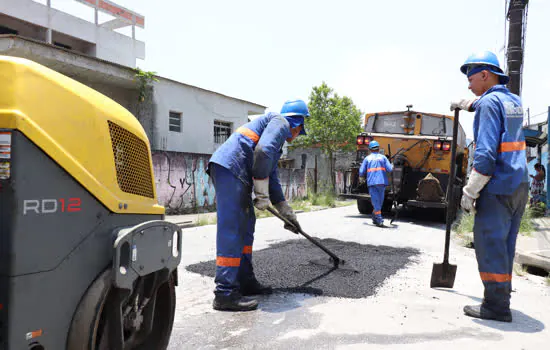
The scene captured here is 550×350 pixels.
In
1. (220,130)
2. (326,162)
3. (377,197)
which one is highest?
(220,130)

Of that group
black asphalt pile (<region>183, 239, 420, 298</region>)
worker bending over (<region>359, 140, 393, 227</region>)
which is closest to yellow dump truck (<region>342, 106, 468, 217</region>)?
worker bending over (<region>359, 140, 393, 227</region>)

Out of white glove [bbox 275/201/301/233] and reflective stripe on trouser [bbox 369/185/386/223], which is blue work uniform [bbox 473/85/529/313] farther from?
reflective stripe on trouser [bbox 369/185/386/223]

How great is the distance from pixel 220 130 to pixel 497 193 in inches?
634

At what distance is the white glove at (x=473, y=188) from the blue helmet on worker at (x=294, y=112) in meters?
→ 1.47

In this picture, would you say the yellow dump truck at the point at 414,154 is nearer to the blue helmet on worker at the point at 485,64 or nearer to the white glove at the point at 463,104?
the white glove at the point at 463,104

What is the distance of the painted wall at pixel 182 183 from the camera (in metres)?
11.2

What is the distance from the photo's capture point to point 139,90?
47.6 ft

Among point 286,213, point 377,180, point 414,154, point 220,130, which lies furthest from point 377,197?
point 220,130

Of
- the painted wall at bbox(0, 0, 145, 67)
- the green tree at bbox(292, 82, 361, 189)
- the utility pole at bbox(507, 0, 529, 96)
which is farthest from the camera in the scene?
the green tree at bbox(292, 82, 361, 189)

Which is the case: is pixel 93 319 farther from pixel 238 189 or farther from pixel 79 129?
pixel 238 189

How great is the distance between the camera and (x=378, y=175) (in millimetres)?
8820

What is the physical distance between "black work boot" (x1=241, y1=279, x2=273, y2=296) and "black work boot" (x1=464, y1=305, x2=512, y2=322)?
164 centimetres

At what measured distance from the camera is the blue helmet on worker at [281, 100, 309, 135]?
357 centimetres

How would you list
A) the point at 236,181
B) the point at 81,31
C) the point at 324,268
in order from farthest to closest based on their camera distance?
Answer: the point at 81,31 < the point at 324,268 < the point at 236,181
